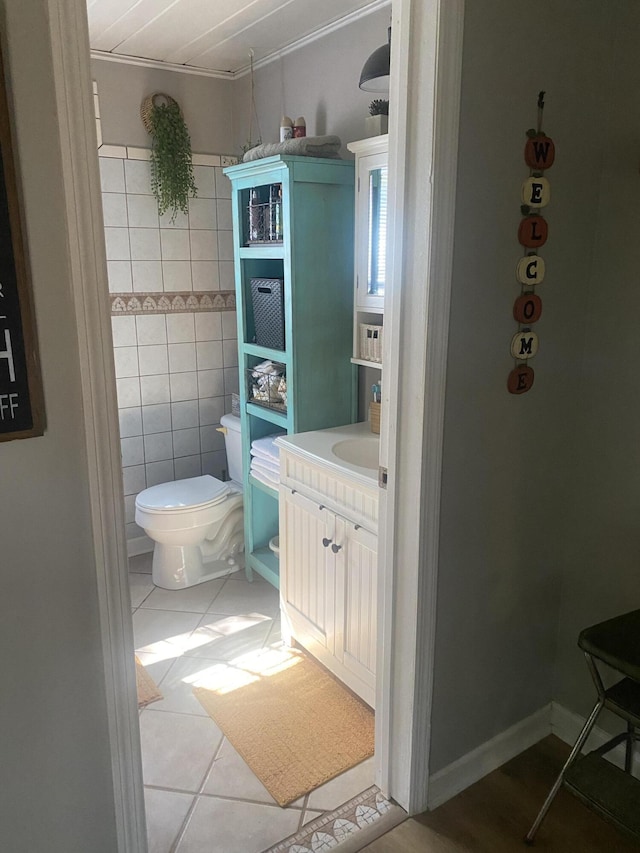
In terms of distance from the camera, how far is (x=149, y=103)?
3119 mm

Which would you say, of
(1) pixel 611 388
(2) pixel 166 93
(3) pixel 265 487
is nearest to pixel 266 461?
(3) pixel 265 487

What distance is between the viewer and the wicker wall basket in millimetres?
3115

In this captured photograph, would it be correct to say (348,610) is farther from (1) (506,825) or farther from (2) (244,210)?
(2) (244,210)

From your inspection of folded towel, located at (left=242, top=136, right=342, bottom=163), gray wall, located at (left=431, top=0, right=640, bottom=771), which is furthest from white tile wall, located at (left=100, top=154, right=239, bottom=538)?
gray wall, located at (left=431, top=0, right=640, bottom=771)

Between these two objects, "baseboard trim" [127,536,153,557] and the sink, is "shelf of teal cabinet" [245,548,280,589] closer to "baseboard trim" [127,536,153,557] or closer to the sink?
"baseboard trim" [127,536,153,557]

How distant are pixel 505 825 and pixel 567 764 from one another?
34 centimetres

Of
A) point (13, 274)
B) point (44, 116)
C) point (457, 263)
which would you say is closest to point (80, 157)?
point (44, 116)

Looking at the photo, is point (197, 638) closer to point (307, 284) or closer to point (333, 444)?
point (333, 444)

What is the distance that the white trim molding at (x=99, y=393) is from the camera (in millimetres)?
1029

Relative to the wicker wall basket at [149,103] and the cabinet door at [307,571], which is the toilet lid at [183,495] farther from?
the wicker wall basket at [149,103]

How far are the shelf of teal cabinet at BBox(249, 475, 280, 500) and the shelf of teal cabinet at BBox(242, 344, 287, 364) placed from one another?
1.80 feet

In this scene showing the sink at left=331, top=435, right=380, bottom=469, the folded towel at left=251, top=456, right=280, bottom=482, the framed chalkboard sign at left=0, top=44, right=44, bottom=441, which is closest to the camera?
the framed chalkboard sign at left=0, top=44, right=44, bottom=441

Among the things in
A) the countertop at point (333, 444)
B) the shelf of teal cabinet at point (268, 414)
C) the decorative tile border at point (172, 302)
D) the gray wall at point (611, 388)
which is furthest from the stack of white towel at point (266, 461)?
the gray wall at point (611, 388)

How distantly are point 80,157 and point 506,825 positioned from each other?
75.4 inches
